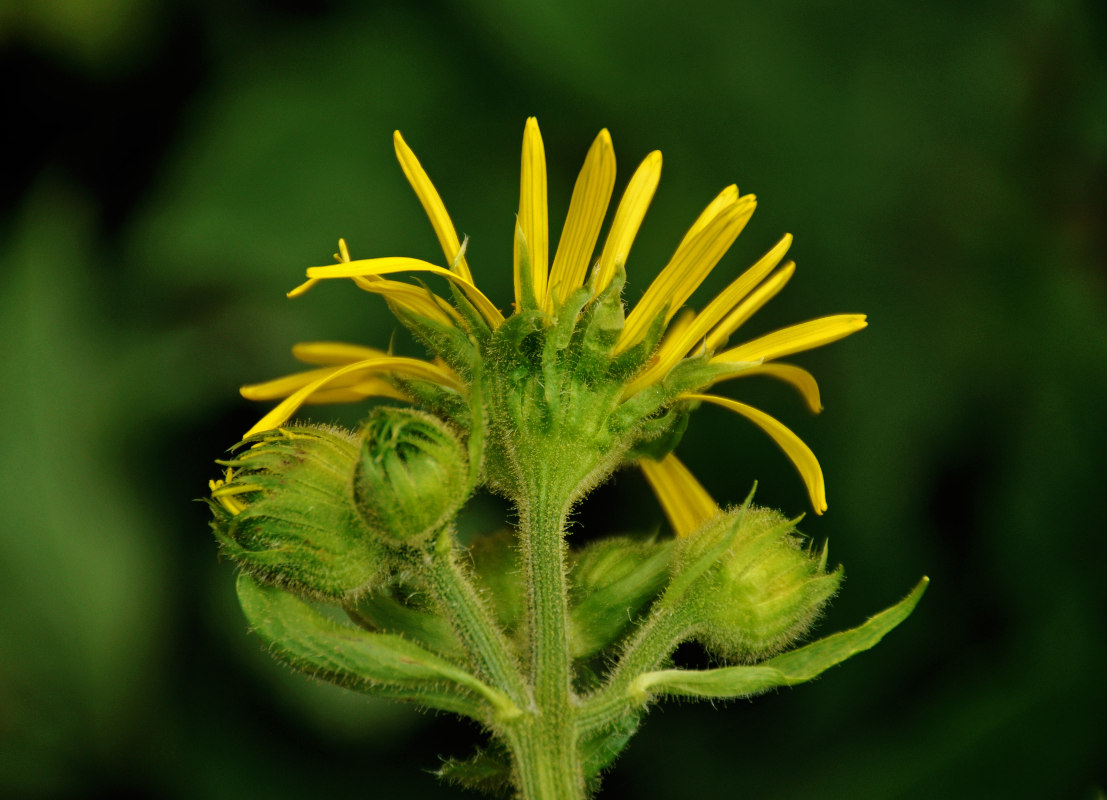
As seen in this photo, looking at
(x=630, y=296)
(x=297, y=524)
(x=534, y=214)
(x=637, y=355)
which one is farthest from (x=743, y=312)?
(x=630, y=296)

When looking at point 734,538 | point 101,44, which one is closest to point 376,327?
point 101,44

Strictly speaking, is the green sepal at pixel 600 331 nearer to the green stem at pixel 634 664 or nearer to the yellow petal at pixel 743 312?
the yellow petal at pixel 743 312

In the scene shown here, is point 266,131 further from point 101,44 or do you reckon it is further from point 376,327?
point 376,327

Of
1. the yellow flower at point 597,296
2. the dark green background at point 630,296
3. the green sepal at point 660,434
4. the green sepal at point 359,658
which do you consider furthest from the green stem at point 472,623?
the dark green background at point 630,296

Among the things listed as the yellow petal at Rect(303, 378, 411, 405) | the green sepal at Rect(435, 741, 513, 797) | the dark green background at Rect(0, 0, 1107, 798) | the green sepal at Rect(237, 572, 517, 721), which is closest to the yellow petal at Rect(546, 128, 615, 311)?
the yellow petal at Rect(303, 378, 411, 405)

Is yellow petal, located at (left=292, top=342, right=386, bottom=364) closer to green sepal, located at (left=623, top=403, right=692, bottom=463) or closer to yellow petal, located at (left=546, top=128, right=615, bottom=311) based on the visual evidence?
yellow petal, located at (left=546, top=128, right=615, bottom=311)

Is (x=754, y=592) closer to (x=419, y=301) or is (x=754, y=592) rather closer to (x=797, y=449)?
(x=797, y=449)
